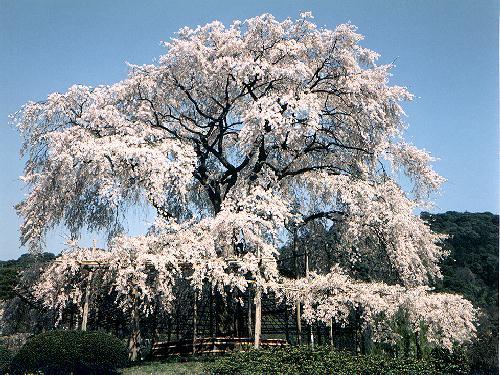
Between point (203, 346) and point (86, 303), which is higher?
point (86, 303)

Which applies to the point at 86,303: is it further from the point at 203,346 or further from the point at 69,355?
the point at 203,346

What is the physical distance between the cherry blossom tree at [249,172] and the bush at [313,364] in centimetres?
275

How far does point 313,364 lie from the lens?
11000 mm

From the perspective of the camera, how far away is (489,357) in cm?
1493

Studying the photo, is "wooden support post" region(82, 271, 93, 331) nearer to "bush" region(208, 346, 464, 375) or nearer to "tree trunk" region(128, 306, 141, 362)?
"tree trunk" region(128, 306, 141, 362)

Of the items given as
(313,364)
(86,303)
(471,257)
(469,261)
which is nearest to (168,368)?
(86,303)

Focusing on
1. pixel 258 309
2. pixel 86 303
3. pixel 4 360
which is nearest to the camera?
pixel 4 360

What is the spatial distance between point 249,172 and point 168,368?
7.60 meters

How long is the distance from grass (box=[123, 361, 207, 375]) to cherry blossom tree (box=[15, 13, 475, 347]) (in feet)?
5.74

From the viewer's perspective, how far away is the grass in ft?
42.8

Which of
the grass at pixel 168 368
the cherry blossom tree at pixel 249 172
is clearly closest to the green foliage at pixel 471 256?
the cherry blossom tree at pixel 249 172

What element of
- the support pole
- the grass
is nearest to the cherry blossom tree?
the support pole

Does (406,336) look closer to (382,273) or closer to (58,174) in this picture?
(382,273)

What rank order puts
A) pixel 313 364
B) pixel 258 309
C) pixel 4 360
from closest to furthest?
1. pixel 313 364
2. pixel 4 360
3. pixel 258 309
